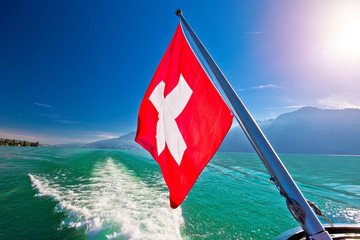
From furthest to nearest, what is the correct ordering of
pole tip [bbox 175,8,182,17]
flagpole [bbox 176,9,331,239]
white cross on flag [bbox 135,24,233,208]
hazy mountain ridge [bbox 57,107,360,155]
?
hazy mountain ridge [bbox 57,107,360,155]
pole tip [bbox 175,8,182,17]
white cross on flag [bbox 135,24,233,208]
flagpole [bbox 176,9,331,239]

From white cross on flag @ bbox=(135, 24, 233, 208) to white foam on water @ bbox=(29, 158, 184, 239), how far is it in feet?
8.53

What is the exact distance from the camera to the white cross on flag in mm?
1784

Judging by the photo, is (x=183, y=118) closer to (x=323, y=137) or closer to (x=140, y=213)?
(x=140, y=213)

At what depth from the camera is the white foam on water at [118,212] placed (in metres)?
3.86

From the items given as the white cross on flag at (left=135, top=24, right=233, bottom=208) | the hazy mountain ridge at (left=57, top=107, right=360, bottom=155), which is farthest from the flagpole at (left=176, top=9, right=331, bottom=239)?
the hazy mountain ridge at (left=57, top=107, right=360, bottom=155)

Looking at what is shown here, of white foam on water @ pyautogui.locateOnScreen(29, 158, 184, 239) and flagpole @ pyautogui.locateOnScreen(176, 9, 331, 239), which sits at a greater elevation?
flagpole @ pyautogui.locateOnScreen(176, 9, 331, 239)

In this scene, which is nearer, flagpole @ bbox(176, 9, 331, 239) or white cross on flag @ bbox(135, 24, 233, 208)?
flagpole @ bbox(176, 9, 331, 239)

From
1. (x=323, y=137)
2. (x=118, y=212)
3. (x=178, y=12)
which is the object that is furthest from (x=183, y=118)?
(x=323, y=137)

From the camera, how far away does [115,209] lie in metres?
5.16

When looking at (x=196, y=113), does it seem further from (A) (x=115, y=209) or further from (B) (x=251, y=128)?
(A) (x=115, y=209)

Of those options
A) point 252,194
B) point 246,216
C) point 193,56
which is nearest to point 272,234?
point 246,216

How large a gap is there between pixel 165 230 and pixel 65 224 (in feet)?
8.73

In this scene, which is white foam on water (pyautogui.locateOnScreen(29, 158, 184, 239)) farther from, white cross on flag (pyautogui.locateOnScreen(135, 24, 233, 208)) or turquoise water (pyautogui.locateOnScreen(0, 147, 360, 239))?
white cross on flag (pyautogui.locateOnScreen(135, 24, 233, 208))

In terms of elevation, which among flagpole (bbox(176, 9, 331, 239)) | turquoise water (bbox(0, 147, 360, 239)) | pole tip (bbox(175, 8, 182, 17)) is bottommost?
Result: turquoise water (bbox(0, 147, 360, 239))
